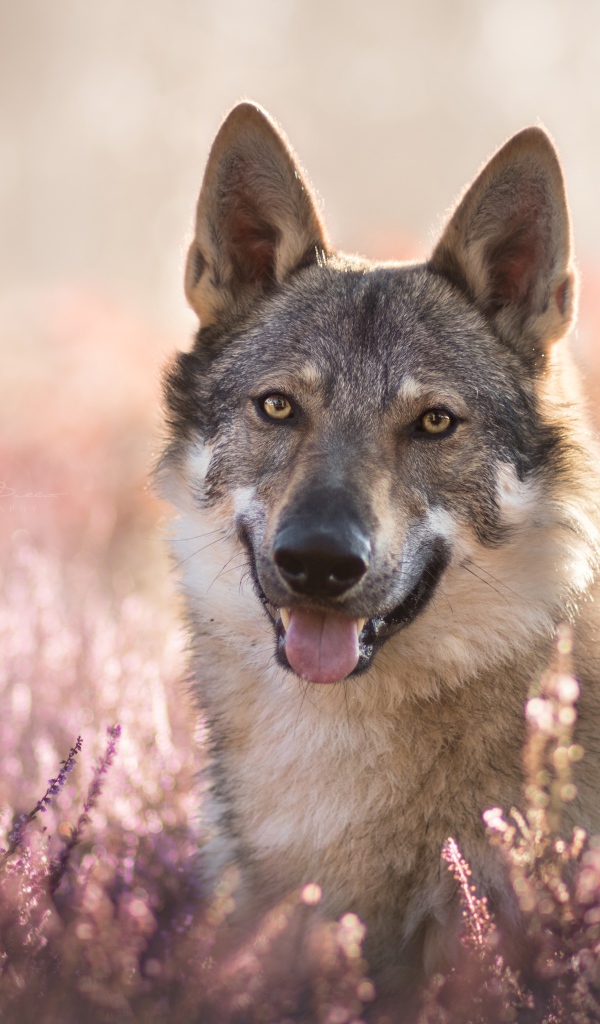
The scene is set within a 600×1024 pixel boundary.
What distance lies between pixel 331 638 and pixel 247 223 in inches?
73.4

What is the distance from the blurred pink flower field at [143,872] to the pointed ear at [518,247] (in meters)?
1.33

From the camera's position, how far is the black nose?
2857 mm

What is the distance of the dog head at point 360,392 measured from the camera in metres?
3.07

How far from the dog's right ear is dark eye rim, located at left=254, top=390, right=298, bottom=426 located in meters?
0.60

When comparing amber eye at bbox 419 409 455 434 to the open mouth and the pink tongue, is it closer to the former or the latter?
the open mouth

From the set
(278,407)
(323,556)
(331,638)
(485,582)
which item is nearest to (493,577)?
(485,582)

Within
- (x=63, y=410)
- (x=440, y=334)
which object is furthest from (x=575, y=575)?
(x=63, y=410)

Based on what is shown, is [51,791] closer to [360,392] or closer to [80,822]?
[80,822]

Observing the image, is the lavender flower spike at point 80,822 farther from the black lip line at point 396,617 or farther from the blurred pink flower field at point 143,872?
the black lip line at point 396,617

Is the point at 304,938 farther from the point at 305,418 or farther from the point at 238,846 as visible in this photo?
the point at 305,418

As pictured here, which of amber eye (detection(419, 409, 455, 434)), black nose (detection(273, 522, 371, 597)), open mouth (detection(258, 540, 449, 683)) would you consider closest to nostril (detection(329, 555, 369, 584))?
black nose (detection(273, 522, 371, 597))

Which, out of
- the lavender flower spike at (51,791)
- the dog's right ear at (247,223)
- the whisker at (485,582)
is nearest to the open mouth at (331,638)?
the whisker at (485,582)

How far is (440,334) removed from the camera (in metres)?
3.53

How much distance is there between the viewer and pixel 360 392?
3373mm
